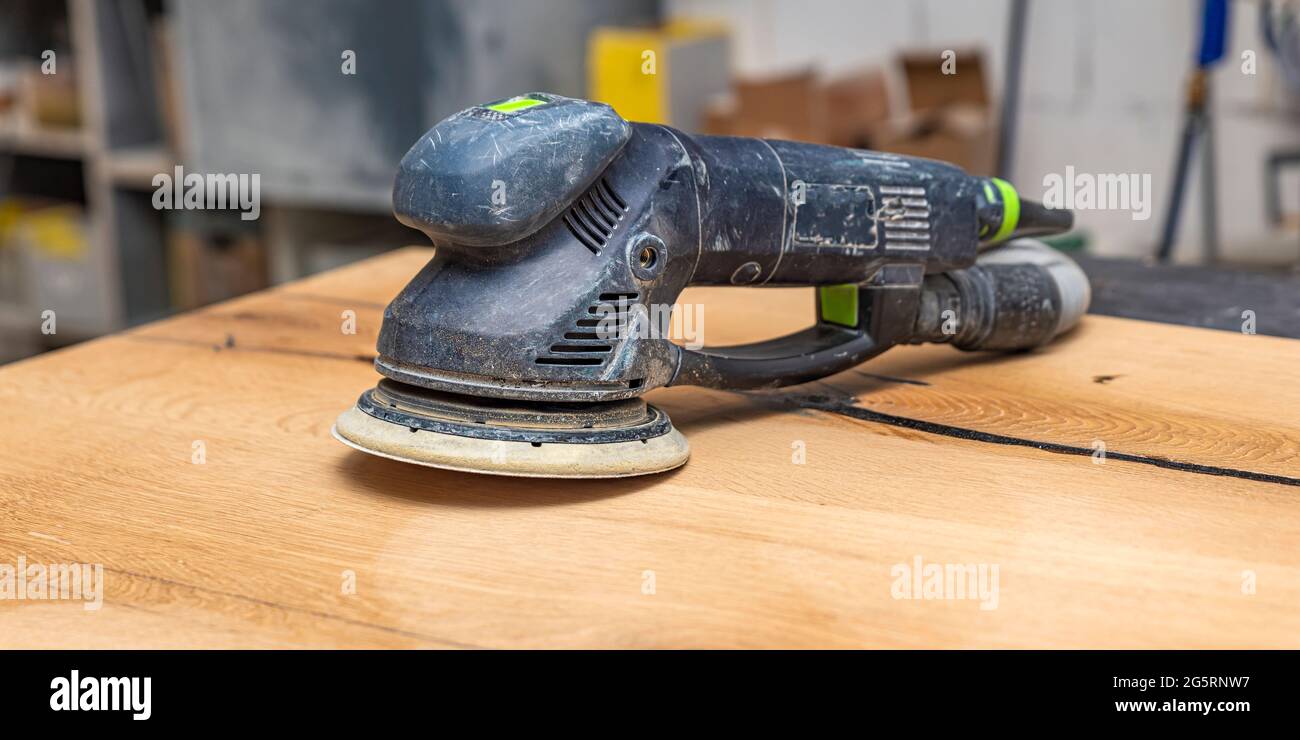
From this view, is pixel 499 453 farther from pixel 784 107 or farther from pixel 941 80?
pixel 941 80

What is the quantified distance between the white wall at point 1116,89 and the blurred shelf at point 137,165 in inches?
52.1

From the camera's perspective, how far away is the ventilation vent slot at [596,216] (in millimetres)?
899

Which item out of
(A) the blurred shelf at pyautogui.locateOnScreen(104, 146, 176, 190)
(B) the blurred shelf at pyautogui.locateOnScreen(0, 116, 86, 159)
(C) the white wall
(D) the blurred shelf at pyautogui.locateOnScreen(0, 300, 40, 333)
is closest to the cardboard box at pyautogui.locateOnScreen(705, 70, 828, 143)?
(C) the white wall

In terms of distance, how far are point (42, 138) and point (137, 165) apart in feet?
0.97

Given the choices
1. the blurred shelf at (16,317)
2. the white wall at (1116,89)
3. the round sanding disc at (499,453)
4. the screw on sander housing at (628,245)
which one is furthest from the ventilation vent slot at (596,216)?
the blurred shelf at (16,317)

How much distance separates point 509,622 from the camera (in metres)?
0.73

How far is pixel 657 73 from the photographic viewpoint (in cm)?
230

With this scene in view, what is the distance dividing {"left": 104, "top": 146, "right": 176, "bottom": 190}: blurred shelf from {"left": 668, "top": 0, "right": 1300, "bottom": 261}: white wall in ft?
4.34

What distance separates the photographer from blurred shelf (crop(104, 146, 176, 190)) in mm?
2736

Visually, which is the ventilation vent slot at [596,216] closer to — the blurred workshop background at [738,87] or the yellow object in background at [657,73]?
the blurred workshop background at [738,87]

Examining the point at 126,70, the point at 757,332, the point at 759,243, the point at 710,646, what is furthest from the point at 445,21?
the point at 710,646

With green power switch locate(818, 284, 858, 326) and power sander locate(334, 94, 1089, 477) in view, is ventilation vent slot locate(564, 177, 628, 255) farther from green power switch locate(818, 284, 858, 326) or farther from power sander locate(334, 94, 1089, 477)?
green power switch locate(818, 284, 858, 326)
